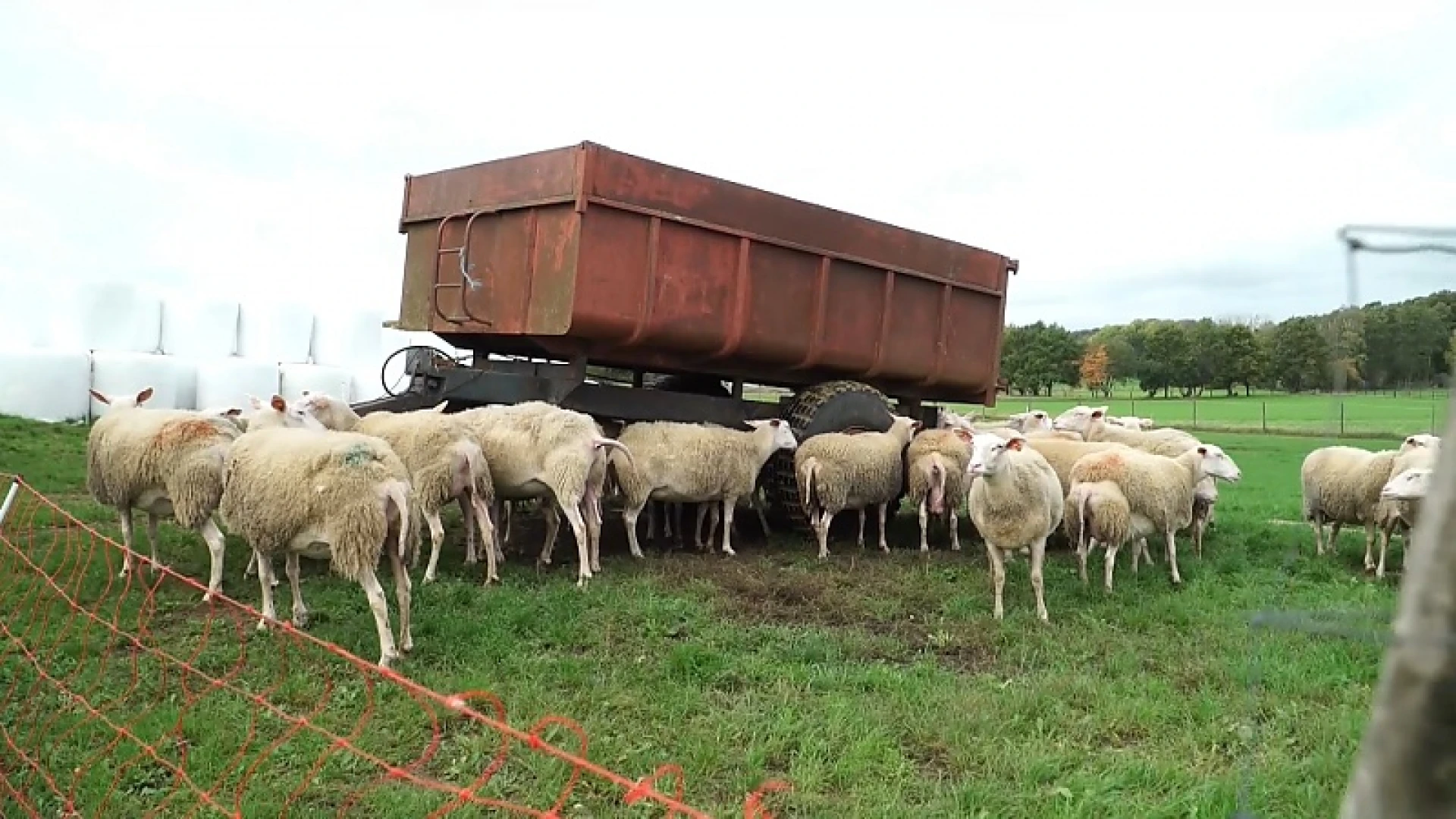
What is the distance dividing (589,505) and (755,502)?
3.37 metres

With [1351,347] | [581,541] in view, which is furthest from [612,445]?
[1351,347]

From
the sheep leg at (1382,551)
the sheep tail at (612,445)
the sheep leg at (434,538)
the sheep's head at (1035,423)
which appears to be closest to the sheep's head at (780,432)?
the sheep tail at (612,445)

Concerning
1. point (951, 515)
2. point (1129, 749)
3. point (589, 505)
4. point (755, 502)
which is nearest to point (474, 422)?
point (589, 505)

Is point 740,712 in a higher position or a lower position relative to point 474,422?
lower

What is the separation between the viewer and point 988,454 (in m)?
7.07

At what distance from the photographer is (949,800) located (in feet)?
12.9

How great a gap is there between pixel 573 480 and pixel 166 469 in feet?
9.04

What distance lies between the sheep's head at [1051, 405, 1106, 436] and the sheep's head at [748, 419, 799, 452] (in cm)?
435

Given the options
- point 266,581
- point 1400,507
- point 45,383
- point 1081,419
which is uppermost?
point 1081,419

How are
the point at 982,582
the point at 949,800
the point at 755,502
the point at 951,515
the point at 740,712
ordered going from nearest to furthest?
the point at 949,800, the point at 740,712, the point at 982,582, the point at 951,515, the point at 755,502

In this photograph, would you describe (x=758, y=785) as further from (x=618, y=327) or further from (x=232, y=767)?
(x=618, y=327)

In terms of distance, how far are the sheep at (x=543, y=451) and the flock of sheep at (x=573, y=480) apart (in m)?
0.01

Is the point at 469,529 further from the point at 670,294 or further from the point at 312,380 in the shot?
the point at 312,380

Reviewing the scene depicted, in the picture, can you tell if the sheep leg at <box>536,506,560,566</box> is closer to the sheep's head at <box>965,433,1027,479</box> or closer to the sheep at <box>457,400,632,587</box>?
the sheep at <box>457,400,632,587</box>
